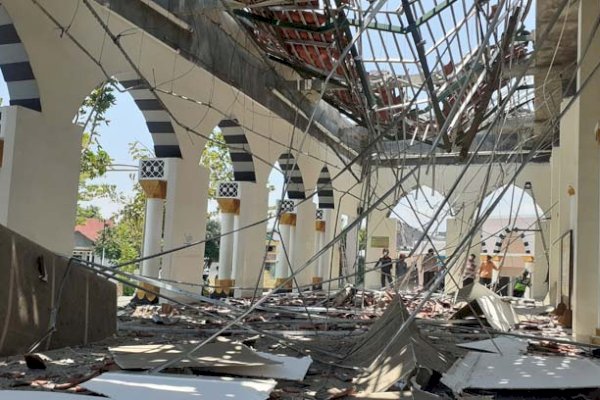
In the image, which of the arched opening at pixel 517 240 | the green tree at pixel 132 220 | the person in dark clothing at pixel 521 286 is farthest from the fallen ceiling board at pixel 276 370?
the green tree at pixel 132 220

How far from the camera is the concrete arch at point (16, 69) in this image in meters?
6.13

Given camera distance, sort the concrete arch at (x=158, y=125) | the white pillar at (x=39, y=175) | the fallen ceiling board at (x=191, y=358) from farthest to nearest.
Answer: the concrete arch at (x=158, y=125) < the white pillar at (x=39, y=175) < the fallen ceiling board at (x=191, y=358)

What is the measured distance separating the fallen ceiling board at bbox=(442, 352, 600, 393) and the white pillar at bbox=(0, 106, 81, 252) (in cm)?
443

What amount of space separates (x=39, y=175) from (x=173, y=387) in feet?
13.7

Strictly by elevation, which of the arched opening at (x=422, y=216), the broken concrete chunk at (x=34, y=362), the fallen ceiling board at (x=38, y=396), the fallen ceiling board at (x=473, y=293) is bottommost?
the broken concrete chunk at (x=34, y=362)

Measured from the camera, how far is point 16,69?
638cm

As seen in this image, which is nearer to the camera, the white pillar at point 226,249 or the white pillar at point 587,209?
the white pillar at point 587,209

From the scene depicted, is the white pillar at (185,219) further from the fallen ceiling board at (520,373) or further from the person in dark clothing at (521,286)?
the person in dark clothing at (521,286)

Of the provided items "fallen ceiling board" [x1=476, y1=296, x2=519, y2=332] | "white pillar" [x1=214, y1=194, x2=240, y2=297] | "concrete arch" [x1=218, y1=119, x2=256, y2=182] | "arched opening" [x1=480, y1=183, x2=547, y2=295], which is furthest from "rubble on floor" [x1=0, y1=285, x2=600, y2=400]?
"concrete arch" [x1=218, y1=119, x2=256, y2=182]

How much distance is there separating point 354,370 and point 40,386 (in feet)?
6.37

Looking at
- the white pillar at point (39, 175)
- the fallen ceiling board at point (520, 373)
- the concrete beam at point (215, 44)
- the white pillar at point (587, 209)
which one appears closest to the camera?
the fallen ceiling board at point (520, 373)

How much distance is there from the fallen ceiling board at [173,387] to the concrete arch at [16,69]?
4026 millimetres

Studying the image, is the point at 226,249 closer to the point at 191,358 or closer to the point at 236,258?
the point at 236,258

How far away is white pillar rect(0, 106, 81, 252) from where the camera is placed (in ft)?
20.4
